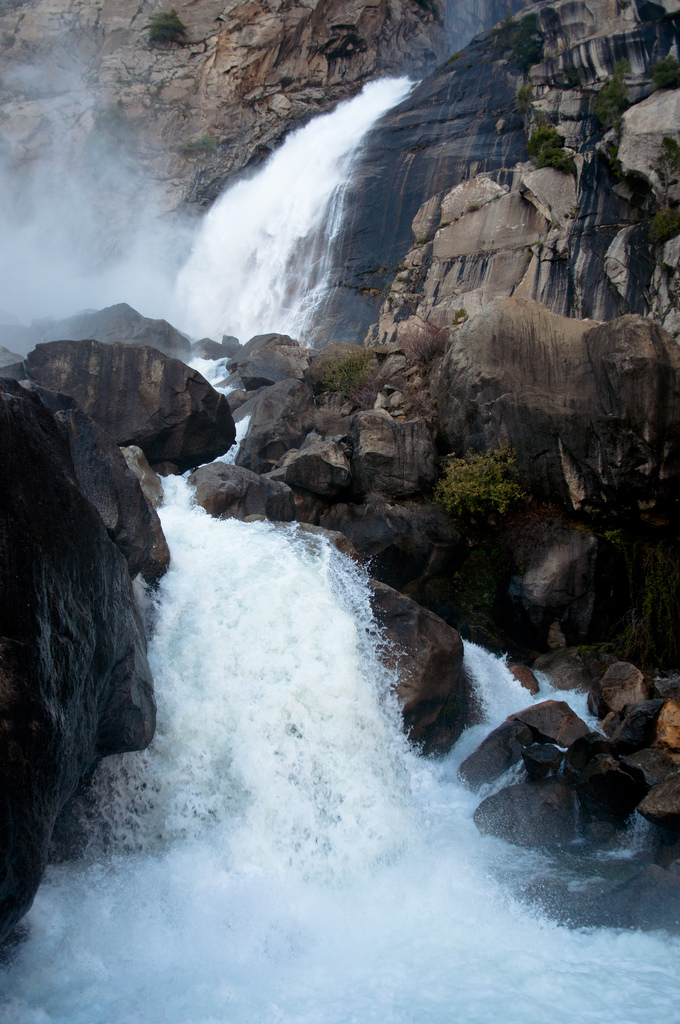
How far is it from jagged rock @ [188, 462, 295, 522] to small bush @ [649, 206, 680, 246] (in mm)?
14011

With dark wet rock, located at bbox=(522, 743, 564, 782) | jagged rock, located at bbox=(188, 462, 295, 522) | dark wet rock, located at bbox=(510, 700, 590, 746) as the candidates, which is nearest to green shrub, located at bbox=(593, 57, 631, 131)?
jagged rock, located at bbox=(188, 462, 295, 522)

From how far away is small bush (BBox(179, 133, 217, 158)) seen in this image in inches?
1490

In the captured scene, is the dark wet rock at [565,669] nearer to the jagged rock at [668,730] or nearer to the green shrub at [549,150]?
the jagged rock at [668,730]

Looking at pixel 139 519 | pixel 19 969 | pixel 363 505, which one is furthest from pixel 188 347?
pixel 19 969

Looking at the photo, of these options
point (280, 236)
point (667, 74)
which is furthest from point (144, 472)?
point (667, 74)

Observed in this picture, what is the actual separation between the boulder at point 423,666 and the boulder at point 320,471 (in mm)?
3431

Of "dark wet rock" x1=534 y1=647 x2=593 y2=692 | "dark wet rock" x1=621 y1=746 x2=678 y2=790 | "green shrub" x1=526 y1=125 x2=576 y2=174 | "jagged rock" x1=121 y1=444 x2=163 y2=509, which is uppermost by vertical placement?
"green shrub" x1=526 y1=125 x2=576 y2=174

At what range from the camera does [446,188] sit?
25.8m

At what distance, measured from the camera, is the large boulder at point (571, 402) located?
1130 cm

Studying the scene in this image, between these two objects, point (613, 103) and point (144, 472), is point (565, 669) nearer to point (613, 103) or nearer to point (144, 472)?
point (144, 472)

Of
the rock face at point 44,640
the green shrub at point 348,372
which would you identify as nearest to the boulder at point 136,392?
the green shrub at point 348,372

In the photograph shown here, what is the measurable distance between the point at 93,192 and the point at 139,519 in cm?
4076

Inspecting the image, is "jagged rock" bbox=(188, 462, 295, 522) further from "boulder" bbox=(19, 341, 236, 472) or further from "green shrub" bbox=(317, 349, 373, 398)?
"green shrub" bbox=(317, 349, 373, 398)

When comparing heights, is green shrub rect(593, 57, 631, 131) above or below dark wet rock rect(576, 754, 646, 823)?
above
